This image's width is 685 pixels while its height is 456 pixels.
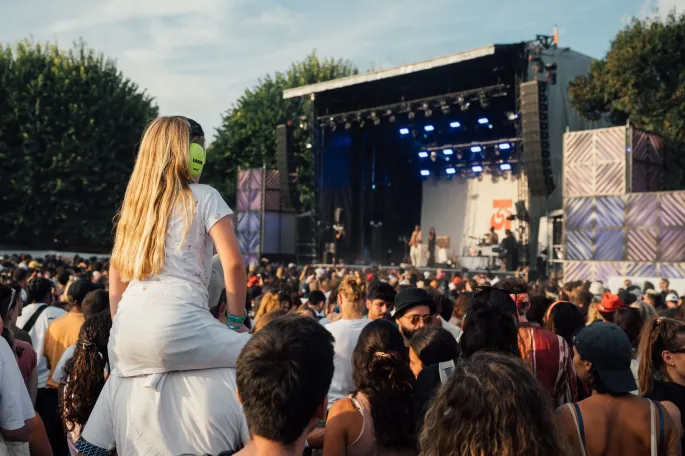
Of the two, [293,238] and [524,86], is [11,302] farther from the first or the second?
[293,238]

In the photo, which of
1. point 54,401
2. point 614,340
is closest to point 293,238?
point 54,401

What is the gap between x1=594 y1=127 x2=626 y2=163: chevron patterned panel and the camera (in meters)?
19.8

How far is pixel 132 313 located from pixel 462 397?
123cm

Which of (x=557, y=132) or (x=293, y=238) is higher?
(x=557, y=132)

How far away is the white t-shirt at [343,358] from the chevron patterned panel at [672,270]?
53.6 feet

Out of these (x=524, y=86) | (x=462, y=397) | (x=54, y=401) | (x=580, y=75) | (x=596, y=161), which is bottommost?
(x=54, y=401)

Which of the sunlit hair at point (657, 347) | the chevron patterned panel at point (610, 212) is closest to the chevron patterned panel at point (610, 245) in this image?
the chevron patterned panel at point (610, 212)

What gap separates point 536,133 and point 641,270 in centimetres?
451

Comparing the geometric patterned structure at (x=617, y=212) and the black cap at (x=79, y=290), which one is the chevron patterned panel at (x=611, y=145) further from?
the black cap at (x=79, y=290)

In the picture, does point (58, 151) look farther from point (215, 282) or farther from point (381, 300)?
point (215, 282)

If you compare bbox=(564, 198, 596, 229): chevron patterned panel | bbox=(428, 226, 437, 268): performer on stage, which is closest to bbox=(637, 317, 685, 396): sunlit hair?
bbox=(564, 198, 596, 229): chevron patterned panel

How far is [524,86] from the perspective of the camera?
19141 mm

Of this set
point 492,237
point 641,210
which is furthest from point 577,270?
point 492,237

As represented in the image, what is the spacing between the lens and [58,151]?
32.0 meters
